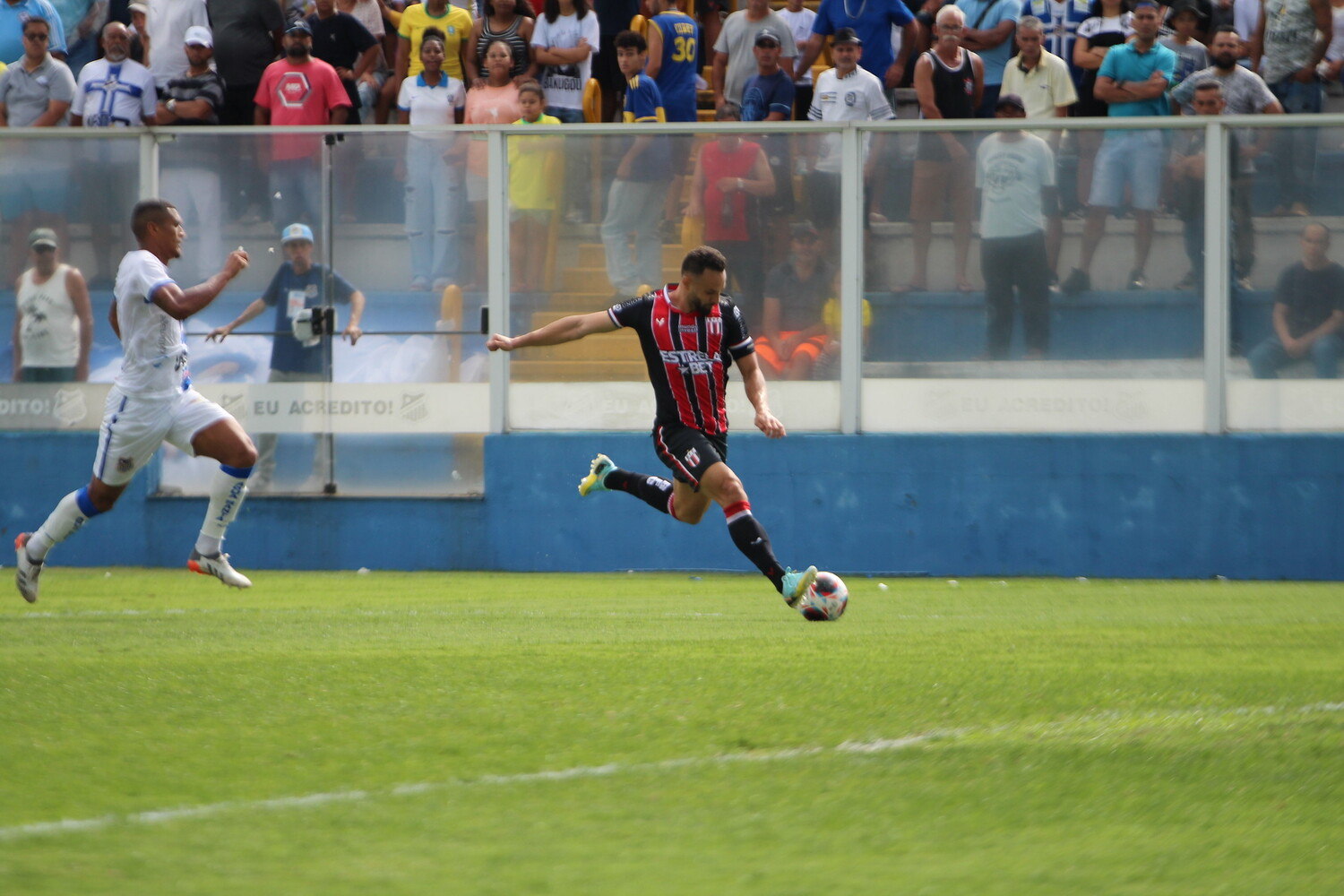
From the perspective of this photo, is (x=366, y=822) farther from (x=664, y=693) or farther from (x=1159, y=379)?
(x=1159, y=379)

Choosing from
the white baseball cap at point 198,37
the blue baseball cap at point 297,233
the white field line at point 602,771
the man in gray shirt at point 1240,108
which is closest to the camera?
the white field line at point 602,771

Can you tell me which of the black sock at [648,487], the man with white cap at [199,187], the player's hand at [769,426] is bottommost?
the black sock at [648,487]

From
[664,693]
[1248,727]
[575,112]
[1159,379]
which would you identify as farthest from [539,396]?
[1248,727]

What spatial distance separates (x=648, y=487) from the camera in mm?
9914

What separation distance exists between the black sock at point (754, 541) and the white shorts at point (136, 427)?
3.27 m

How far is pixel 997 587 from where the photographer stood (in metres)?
11.8

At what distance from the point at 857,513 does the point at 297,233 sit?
16.7 feet

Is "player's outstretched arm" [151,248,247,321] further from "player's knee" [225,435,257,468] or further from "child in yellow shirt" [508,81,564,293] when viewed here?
"child in yellow shirt" [508,81,564,293]

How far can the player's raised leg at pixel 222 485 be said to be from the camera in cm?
996

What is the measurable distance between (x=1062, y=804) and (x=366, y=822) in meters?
1.86

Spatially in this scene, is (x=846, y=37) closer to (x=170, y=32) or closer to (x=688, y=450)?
(x=688, y=450)

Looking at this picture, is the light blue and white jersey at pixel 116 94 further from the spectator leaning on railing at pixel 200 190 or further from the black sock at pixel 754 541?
the black sock at pixel 754 541

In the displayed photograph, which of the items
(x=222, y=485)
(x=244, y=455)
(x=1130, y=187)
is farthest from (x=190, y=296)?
(x=1130, y=187)

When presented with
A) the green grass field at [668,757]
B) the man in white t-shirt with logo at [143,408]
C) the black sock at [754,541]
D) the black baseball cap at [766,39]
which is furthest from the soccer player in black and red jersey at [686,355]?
the black baseball cap at [766,39]
